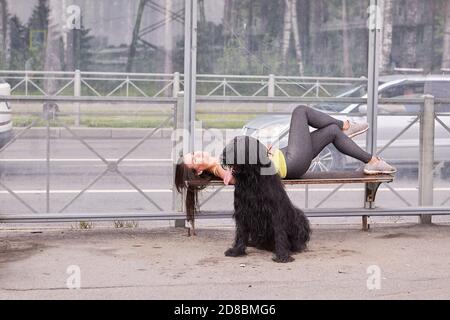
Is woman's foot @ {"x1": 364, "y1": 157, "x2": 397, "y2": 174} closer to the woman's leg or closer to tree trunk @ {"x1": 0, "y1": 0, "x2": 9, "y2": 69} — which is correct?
the woman's leg

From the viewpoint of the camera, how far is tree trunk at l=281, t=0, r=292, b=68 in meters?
9.41

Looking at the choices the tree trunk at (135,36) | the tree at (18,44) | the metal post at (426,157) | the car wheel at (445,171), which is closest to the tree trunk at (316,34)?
the metal post at (426,157)

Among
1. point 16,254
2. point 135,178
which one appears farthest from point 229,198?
point 16,254

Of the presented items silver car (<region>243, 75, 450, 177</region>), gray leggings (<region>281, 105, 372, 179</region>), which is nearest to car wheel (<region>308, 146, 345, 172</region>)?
silver car (<region>243, 75, 450, 177</region>)

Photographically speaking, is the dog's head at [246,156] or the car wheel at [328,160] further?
the car wheel at [328,160]

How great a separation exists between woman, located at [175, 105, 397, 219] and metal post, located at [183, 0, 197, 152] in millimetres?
639

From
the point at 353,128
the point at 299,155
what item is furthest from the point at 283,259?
the point at 353,128

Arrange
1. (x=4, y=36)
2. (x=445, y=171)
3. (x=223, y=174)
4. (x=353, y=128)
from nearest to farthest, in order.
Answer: (x=223, y=174)
(x=353, y=128)
(x=4, y=36)
(x=445, y=171)

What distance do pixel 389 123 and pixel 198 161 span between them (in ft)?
7.47

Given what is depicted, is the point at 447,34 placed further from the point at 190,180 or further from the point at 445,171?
the point at 190,180

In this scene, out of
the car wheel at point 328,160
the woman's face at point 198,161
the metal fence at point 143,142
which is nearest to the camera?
the woman's face at point 198,161

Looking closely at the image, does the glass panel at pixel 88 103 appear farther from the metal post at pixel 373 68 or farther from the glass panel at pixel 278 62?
the metal post at pixel 373 68

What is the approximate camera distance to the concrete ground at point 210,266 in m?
7.19

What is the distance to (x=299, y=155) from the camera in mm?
8648
